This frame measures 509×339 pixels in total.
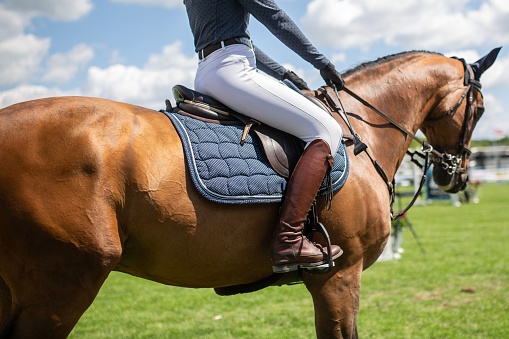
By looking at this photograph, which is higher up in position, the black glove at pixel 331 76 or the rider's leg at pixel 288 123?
the black glove at pixel 331 76

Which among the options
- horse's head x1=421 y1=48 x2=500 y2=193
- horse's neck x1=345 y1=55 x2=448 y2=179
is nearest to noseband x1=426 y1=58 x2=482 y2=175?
horse's head x1=421 y1=48 x2=500 y2=193

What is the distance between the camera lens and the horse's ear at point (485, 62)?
16.0 ft

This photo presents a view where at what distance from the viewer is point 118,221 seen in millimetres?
2998

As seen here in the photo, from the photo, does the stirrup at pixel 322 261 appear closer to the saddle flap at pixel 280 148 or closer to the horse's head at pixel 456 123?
the saddle flap at pixel 280 148

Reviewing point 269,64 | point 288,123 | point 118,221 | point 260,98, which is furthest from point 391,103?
point 118,221

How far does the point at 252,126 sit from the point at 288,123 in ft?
0.77

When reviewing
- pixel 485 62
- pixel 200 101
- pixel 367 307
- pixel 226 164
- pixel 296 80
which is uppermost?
pixel 485 62

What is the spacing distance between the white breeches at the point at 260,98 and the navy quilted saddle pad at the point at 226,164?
0.18 meters

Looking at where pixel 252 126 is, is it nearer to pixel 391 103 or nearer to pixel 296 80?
pixel 296 80

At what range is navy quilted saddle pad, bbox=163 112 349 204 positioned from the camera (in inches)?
126

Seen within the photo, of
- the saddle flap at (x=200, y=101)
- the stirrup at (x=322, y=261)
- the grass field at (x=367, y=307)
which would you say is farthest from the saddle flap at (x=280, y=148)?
the grass field at (x=367, y=307)

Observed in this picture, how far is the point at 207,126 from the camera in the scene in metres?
3.44

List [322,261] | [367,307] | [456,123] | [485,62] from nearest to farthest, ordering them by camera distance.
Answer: [322,261], [456,123], [485,62], [367,307]

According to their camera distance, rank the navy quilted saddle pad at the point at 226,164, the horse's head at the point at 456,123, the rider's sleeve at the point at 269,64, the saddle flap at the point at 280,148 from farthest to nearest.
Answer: the horse's head at the point at 456,123
the rider's sleeve at the point at 269,64
the saddle flap at the point at 280,148
the navy quilted saddle pad at the point at 226,164
